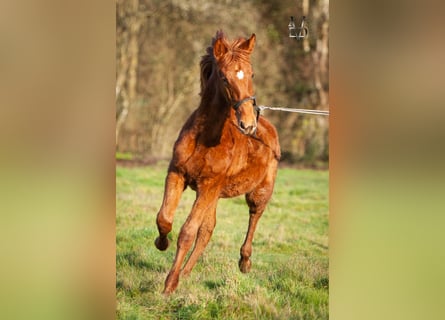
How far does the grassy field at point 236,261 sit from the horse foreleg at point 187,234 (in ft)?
0.19

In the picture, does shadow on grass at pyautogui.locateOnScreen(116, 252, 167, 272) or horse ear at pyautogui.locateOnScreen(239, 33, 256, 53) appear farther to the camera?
shadow on grass at pyautogui.locateOnScreen(116, 252, 167, 272)

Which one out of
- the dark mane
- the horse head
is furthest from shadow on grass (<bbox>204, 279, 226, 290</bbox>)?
the dark mane

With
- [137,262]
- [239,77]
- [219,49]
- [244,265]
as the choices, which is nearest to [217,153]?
Result: [239,77]

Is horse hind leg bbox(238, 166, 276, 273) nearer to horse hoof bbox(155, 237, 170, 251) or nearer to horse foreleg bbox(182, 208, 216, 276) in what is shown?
horse foreleg bbox(182, 208, 216, 276)

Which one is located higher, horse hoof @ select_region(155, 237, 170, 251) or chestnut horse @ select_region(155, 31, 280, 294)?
chestnut horse @ select_region(155, 31, 280, 294)

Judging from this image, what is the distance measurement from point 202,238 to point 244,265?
0.31 metres

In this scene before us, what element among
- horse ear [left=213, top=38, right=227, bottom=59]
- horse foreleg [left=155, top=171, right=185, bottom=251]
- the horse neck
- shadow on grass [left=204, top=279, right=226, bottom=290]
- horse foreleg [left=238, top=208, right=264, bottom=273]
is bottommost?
shadow on grass [left=204, top=279, right=226, bottom=290]

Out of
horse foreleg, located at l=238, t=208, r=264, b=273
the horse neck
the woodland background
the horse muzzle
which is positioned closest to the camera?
the horse muzzle

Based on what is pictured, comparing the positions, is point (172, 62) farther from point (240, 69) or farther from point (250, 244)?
point (250, 244)

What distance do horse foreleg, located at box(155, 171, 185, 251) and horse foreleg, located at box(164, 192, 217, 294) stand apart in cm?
10

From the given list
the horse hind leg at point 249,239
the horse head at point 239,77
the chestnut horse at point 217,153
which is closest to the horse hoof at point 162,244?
the chestnut horse at point 217,153

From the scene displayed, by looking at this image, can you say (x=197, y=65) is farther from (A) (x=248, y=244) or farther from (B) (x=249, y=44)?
(A) (x=248, y=244)

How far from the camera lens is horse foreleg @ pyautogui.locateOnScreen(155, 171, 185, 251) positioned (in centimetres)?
461
